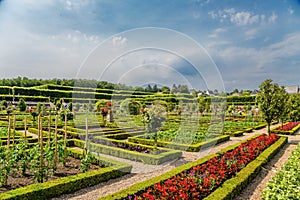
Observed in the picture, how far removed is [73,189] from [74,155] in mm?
2968

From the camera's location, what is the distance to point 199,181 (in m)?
5.52

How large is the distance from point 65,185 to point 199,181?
3247 millimetres

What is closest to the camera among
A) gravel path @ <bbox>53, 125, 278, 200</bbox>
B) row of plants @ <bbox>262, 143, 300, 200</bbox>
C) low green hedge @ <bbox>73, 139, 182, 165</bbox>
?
row of plants @ <bbox>262, 143, 300, 200</bbox>

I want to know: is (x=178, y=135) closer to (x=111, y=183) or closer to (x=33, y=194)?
(x=111, y=183)

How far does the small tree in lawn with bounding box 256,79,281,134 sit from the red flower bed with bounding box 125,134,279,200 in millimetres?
6082

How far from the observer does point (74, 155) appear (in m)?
8.66

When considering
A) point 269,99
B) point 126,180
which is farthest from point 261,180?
point 269,99

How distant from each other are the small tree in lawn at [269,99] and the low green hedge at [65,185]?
964cm

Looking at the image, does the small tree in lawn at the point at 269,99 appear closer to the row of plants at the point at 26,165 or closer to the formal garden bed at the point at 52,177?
the formal garden bed at the point at 52,177

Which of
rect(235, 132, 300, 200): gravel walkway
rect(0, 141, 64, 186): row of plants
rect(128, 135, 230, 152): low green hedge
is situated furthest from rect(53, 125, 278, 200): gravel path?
rect(235, 132, 300, 200): gravel walkway

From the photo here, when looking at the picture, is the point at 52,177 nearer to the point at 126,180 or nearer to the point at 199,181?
the point at 126,180

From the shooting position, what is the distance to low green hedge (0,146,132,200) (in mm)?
5027

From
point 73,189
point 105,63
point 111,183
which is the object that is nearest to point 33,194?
point 73,189

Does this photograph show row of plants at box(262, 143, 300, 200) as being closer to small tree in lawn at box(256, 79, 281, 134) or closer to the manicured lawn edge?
the manicured lawn edge
